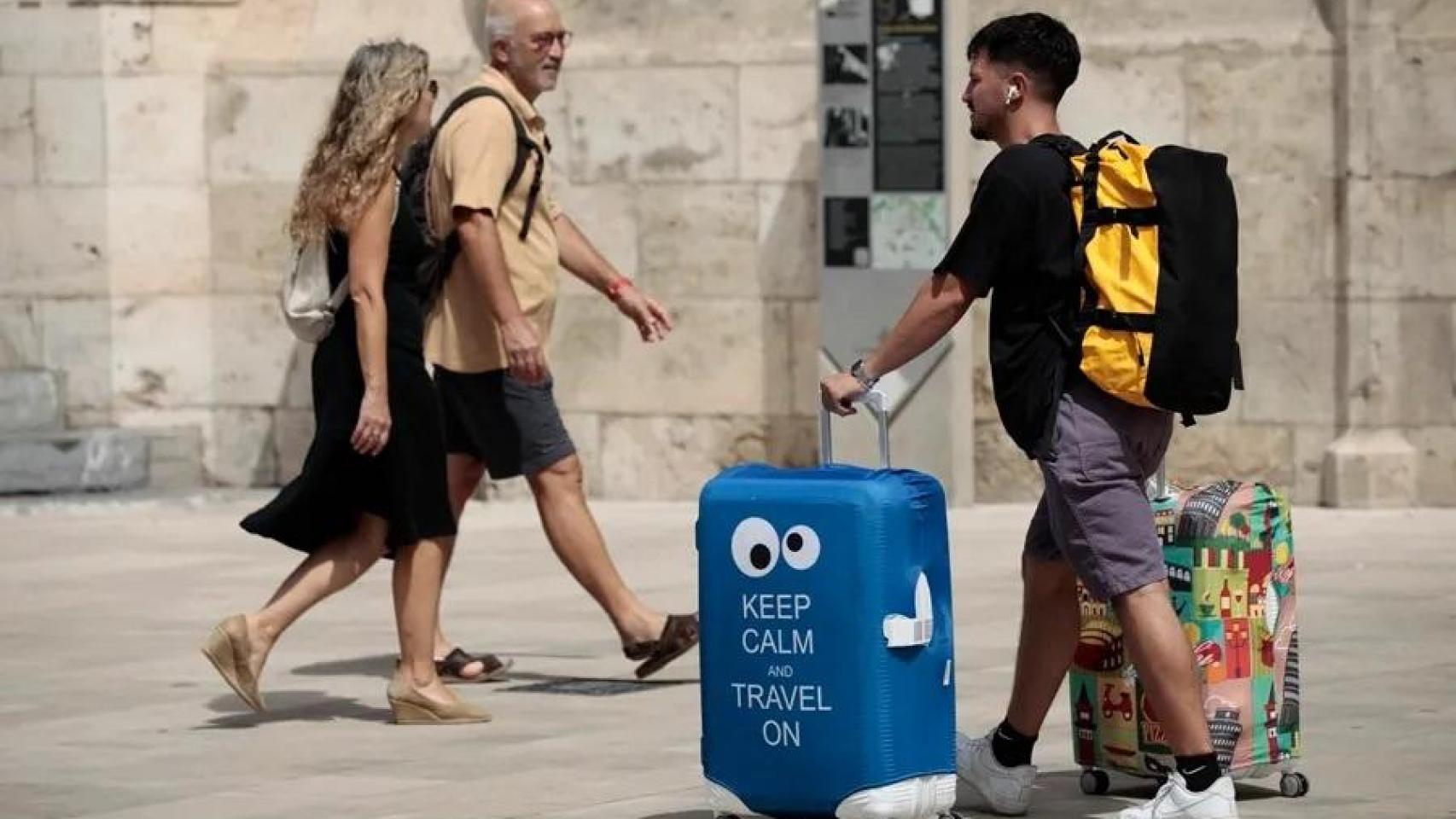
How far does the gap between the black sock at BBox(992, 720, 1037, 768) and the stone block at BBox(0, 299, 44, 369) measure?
9914 mm

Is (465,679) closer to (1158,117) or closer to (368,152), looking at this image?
(368,152)

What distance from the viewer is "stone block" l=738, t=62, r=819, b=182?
1493cm

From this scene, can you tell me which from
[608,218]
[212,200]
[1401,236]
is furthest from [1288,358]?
[212,200]

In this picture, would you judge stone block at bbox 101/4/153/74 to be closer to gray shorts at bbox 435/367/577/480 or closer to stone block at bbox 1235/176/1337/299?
stone block at bbox 1235/176/1337/299

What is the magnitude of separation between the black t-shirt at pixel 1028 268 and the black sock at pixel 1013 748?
704mm

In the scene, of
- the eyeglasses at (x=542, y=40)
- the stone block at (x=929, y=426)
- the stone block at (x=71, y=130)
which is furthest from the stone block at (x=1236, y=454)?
the stone block at (x=71, y=130)

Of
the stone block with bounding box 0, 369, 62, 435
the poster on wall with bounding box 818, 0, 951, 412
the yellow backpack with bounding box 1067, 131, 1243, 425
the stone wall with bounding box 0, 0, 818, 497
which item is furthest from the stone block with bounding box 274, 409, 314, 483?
the yellow backpack with bounding box 1067, 131, 1243, 425

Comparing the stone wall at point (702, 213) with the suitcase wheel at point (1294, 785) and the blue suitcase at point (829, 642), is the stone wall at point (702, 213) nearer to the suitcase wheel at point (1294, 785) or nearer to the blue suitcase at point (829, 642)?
the suitcase wheel at point (1294, 785)

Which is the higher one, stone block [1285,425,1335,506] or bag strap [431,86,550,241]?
bag strap [431,86,550,241]

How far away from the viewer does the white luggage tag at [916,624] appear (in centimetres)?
652

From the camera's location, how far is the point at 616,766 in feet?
25.8

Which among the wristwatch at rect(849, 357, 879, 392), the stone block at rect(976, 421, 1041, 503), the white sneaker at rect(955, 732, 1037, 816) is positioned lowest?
the white sneaker at rect(955, 732, 1037, 816)

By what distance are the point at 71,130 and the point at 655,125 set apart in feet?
9.82

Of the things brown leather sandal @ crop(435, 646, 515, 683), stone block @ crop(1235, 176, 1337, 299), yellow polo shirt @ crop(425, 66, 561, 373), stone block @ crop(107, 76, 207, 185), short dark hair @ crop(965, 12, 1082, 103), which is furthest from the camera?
stone block @ crop(107, 76, 207, 185)
